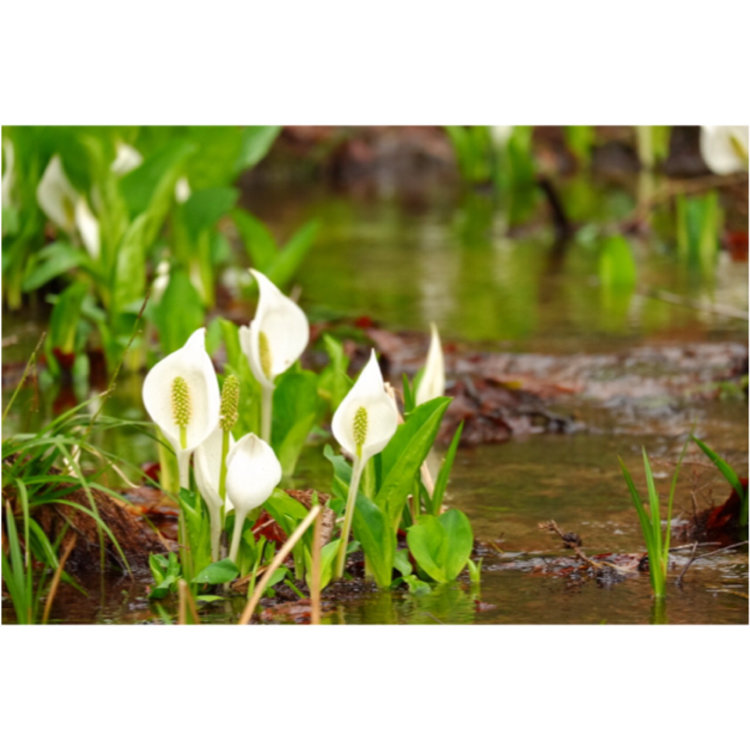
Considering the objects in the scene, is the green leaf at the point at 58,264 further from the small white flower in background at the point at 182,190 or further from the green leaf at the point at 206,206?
the small white flower in background at the point at 182,190

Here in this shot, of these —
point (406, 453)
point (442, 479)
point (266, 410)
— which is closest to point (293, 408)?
point (266, 410)

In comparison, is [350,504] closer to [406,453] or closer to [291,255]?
[406,453]

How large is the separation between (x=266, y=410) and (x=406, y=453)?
58 centimetres

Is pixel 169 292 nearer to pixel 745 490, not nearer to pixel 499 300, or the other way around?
pixel 745 490

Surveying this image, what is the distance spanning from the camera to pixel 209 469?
215cm

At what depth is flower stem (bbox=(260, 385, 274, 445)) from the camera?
261 centimetres

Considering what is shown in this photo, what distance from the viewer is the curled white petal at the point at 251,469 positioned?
1.99m

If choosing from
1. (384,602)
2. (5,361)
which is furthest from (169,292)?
(384,602)

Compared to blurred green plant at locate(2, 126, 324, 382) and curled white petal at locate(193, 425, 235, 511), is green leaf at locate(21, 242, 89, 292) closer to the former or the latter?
blurred green plant at locate(2, 126, 324, 382)

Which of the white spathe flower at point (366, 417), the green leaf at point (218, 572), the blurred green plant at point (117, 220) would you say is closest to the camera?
the white spathe flower at point (366, 417)

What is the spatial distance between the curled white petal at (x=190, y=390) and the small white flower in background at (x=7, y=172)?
214 cm

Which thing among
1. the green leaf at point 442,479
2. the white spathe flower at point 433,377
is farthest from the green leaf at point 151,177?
the green leaf at point 442,479

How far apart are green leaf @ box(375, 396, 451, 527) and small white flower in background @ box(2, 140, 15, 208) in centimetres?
219

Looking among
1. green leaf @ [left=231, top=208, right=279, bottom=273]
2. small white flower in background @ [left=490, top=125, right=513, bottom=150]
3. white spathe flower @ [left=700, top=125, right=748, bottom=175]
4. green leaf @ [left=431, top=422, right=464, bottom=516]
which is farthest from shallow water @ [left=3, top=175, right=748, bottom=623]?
small white flower in background @ [left=490, top=125, right=513, bottom=150]
